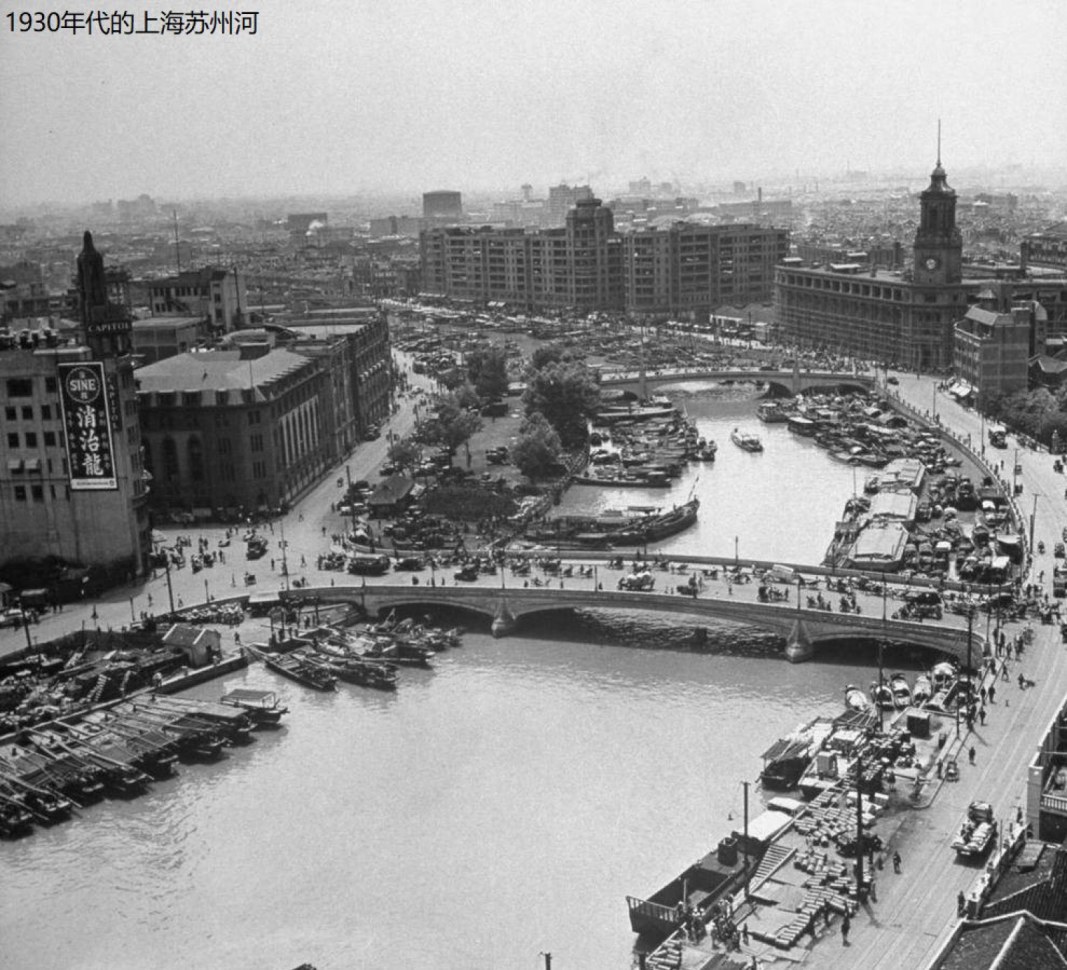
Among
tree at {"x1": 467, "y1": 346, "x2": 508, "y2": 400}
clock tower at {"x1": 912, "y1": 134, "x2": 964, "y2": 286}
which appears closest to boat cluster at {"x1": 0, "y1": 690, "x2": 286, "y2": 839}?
tree at {"x1": 467, "y1": 346, "x2": 508, "y2": 400}

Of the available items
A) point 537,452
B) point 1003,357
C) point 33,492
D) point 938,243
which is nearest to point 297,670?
point 33,492

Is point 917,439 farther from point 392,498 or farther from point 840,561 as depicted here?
point 392,498

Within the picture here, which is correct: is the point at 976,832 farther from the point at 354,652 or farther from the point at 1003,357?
the point at 1003,357

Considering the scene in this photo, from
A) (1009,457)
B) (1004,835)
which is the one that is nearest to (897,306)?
Result: (1009,457)

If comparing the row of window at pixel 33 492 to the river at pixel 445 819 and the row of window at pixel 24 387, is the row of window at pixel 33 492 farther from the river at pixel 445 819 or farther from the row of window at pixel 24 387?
the river at pixel 445 819

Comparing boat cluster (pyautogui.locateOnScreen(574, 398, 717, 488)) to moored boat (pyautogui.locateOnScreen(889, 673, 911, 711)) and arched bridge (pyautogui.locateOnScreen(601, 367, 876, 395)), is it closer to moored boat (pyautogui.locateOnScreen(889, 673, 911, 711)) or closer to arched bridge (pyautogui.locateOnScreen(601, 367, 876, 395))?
arched bridge (pyautogui.locateOnScreen(601, 367, 876, 395))

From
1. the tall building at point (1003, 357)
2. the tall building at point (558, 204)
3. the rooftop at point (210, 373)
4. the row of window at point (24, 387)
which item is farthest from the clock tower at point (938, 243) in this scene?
the tall building at point (558, 204)
